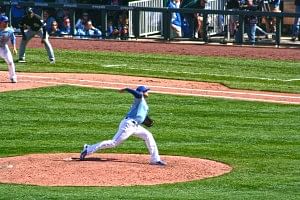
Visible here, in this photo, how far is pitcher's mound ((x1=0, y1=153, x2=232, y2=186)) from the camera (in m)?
16.1

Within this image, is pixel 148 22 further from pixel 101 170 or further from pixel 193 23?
pixel 101 170

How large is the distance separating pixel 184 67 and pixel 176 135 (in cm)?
1131

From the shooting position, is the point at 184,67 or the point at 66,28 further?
the point at 66,28

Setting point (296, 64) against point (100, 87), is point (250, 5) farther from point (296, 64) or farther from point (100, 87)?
point (100, 87)

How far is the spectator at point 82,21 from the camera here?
38.0m

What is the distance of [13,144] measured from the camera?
1973 centimetres

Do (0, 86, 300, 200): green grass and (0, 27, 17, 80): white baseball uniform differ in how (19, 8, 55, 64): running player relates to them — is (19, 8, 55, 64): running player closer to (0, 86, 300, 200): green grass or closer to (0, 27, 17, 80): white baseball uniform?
(0, 27, 17, 80): white baseball uniform

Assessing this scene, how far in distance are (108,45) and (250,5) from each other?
17.1ft

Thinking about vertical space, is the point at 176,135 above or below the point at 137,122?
below

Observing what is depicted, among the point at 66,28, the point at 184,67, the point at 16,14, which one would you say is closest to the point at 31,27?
the point at 184,67

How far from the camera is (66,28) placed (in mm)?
39125

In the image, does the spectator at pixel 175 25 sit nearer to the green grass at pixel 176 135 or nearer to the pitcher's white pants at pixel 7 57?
the green grass at pixel 176 135

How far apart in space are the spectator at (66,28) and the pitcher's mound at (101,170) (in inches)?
810

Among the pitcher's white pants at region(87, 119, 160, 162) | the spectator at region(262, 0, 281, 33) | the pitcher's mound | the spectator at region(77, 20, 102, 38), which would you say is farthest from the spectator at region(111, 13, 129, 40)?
the pitcher's white pants at region(87, 119, 160, 162)
